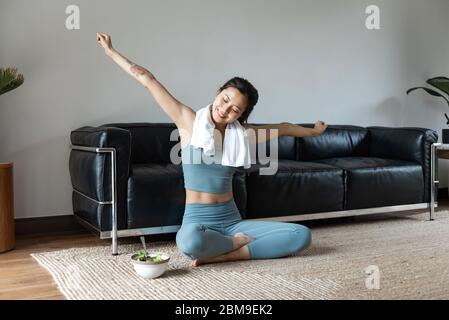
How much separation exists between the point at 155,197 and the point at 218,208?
1.36ft

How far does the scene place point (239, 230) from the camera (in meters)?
2.47

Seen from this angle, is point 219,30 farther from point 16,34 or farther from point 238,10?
point 16,34

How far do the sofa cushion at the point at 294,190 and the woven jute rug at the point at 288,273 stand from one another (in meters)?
0.26

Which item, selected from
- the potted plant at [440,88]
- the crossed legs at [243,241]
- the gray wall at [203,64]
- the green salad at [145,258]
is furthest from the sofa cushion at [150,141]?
the potted plant at [440,88]

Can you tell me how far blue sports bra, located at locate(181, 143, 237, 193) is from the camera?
242cm

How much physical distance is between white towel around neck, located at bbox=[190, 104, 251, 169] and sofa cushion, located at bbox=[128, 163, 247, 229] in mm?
404

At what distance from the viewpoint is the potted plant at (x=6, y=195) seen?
2648 millimetres

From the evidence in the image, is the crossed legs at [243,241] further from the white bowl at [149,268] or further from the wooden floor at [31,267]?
the wooden floor at [31,267]

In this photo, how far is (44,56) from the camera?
3141 millimetres

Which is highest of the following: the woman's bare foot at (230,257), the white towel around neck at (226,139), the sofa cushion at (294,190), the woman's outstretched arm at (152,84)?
the woman's outstretched arm at (152,84)

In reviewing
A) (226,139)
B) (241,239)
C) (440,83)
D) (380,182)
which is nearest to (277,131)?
(226,139)

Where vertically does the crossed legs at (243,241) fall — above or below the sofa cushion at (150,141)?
below

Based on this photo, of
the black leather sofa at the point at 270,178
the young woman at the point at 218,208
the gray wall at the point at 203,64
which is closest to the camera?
the young woman at the point at 218,208
